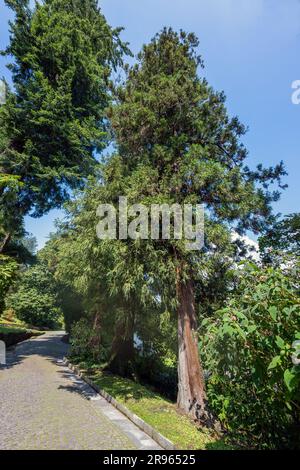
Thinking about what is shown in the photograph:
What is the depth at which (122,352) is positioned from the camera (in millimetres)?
14406

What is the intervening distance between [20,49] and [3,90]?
2.77 metres

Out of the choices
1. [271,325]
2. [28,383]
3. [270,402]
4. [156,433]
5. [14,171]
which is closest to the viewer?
[271,325]

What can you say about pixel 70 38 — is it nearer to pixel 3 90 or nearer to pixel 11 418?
pixel 3 90

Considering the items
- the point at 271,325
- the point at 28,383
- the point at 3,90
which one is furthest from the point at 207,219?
the point at 3,90

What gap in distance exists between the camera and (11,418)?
663 cm

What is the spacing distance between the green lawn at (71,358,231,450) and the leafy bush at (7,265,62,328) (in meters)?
32.1

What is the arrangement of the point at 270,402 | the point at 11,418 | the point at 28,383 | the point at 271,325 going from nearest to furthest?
the point at 271,325 → the point at 270,402 → the point at 11,418 → the point at 28,383

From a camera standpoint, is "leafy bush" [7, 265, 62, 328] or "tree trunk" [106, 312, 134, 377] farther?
"leafy bush" [7, 265, 62, 328]

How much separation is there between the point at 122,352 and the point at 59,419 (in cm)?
779

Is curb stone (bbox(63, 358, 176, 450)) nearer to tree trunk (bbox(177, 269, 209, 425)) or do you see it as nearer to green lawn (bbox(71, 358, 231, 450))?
green lawn (bbox(71, 358, 231, 450))

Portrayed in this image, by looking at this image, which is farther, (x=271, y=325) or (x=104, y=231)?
(x=104, y=231)

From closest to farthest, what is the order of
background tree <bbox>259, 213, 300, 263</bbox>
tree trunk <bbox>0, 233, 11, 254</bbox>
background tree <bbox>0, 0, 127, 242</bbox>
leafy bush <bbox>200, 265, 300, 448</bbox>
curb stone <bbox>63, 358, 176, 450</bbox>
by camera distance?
1. leafy bush <bbox>200, 265, 300, 448</bbox>
2. curb stone <bbox>63, 358, 176, 450</bbox>
3. background tree <bbox>259, 213, 300, 263</bbox>
4. background tree <bbox>0, 0, 127, 242</bbox>
5. tree trunk <bbox>0, 233, 11, 254</bbox>

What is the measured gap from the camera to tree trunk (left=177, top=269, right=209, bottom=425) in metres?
8.15

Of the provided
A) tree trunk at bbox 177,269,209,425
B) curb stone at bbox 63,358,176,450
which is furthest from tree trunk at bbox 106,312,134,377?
tree trunk at bbox 177,269,209,425
